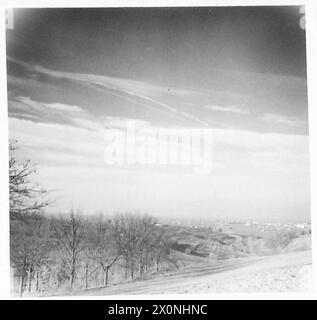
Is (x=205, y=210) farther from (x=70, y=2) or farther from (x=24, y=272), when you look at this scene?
(x=70, y=2)

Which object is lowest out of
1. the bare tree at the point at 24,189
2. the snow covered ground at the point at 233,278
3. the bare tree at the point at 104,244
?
the snow covered ground at the point at 233,278

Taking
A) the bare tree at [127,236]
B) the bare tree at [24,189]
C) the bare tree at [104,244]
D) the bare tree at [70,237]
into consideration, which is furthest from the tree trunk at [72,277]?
the bare tree at [24,189]

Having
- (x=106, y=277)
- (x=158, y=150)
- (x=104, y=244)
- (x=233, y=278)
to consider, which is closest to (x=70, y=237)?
(x=104, y=244)

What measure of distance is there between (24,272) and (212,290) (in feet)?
4.54

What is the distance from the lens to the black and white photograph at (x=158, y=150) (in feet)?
11.4

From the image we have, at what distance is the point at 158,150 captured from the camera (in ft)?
11.5

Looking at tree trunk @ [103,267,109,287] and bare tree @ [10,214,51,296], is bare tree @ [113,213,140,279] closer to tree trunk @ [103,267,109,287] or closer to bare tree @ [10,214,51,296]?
tree trunk @ [103,267,109,287]

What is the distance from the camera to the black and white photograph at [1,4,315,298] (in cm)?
347

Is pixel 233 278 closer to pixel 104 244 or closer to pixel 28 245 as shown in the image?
pixel 104 244

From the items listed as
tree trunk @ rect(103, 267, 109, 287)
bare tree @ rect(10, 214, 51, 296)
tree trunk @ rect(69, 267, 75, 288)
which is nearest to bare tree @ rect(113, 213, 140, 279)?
tree trunk @ rect(103, 267, 109, 287)

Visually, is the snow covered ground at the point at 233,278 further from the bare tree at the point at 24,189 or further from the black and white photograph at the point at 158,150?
the bare tree at the point at 24,189

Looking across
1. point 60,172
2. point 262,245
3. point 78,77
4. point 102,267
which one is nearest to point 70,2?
point 78,77

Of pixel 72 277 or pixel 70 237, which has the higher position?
pixel 70 237

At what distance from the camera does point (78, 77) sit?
350 centimetres
